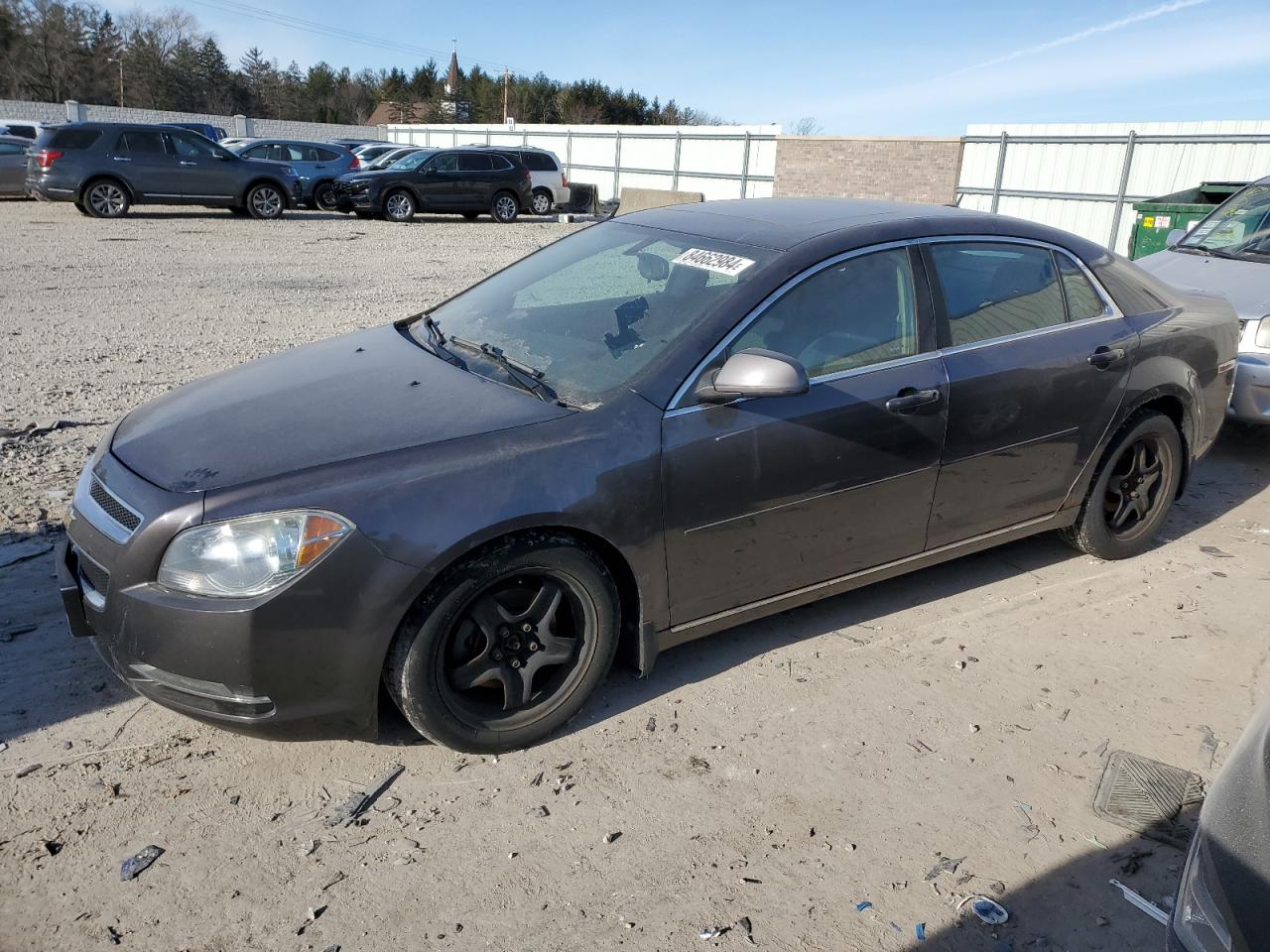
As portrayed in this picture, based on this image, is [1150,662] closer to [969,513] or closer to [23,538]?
[969,513]

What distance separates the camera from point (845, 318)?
12.0ft

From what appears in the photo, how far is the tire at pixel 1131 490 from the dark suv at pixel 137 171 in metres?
18.3

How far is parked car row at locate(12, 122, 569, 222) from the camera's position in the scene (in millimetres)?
17438

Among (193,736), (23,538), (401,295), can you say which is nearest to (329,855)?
(193,736)

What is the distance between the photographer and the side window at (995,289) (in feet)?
12.9

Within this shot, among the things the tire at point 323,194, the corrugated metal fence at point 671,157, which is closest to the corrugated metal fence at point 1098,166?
the corrugated metal fence at point 671,157

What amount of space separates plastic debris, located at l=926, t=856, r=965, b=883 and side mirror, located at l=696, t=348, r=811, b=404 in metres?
1.48

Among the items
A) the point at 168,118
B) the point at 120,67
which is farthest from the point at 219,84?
the point at 168,118

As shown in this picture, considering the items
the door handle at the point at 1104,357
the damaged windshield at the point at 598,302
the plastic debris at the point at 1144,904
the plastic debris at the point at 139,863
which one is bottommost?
the plastic debris at the point at 139,863

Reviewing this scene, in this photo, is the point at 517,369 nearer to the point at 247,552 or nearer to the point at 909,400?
the point at 247,552

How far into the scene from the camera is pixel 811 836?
112 inches

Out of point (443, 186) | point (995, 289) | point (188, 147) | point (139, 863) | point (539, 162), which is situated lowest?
point (139, 863)

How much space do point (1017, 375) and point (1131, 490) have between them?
1.25m

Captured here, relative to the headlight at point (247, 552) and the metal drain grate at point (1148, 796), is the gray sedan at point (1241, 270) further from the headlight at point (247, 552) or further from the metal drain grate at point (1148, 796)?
the headlight at point (247, 552)
